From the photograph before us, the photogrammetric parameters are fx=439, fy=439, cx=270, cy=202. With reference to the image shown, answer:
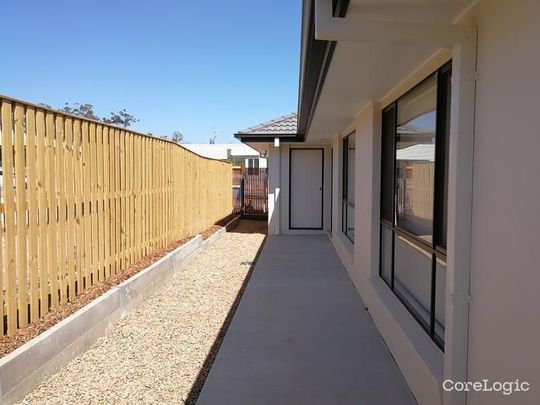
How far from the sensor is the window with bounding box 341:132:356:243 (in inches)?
328

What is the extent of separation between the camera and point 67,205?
4.44 metres

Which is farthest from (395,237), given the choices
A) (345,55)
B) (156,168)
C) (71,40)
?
(71,40)

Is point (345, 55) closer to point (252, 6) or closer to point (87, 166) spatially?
point (87, 166)

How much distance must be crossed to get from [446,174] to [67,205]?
3568mm

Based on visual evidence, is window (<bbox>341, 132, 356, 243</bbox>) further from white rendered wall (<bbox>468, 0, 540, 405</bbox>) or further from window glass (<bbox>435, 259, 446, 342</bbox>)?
white rendered wall (<bbox>468, 0, 540, 405</bbox>)

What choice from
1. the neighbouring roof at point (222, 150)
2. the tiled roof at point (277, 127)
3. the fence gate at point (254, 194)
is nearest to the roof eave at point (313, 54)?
the tiled roof at point (277, 127)

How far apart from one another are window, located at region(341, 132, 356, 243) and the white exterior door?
2.60 m

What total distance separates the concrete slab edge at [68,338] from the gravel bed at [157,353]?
0.08 metres

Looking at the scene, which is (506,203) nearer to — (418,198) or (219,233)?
(418,198)

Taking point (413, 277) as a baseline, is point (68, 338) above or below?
below

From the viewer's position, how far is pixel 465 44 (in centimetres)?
236

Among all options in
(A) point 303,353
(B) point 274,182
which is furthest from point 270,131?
(A) point 303,353

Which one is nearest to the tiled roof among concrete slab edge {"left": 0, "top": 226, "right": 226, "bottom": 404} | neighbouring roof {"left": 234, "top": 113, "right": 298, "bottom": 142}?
neighbouring roof {"left": 234, "top": 113, "right": 298, "bottom": 142}

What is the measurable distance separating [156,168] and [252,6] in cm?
365
